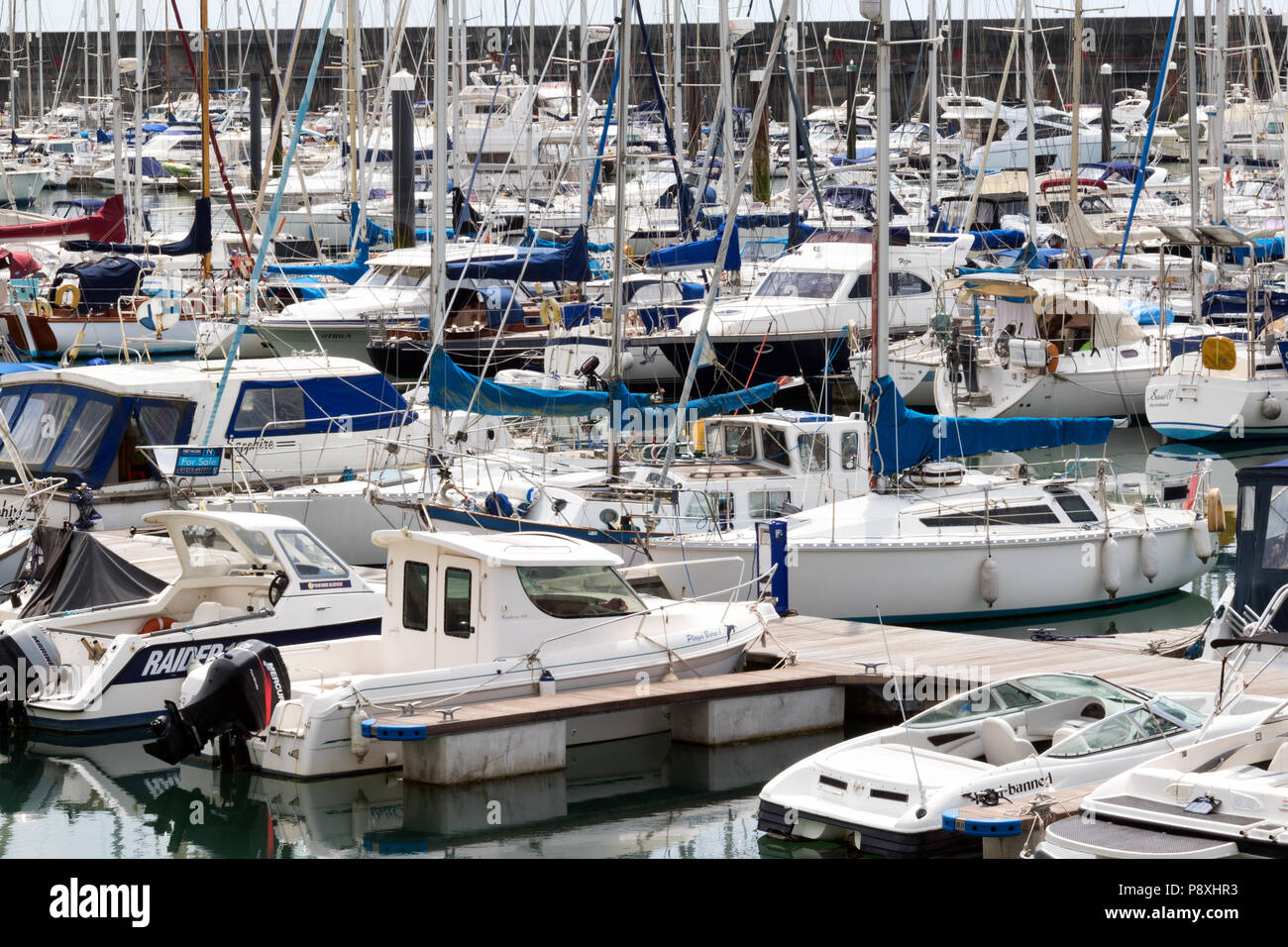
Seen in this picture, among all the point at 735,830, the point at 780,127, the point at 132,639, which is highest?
the point at 780,127

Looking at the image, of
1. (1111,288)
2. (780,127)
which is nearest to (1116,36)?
(780,127)

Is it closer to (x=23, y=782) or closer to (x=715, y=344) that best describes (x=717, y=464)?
(x=23, y=782)

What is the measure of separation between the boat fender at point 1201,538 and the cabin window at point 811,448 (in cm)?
409

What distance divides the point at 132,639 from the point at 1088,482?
1018 cm

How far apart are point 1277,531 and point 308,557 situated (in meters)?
7.69

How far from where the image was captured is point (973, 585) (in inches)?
746

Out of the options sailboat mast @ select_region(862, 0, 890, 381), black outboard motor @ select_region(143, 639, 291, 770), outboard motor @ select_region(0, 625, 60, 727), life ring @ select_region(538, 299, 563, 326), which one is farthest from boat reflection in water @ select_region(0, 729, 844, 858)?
life ring @ select_region(538, 299, 563, 326)

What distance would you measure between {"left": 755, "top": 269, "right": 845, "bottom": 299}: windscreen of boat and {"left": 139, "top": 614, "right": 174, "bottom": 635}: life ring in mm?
17401

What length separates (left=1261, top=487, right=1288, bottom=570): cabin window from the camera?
14281mm

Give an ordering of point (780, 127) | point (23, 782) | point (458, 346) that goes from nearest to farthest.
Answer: point (23, 782)
point (458, 346)
point (780, 127)

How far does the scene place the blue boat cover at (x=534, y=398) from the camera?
825 inches

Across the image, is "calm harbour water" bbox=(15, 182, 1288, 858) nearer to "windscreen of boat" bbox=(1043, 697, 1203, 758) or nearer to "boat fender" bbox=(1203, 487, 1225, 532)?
"windscreen of boat" bbox=(1043, 697, 1203, 758)

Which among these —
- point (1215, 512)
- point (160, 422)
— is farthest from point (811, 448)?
point (160, 422)

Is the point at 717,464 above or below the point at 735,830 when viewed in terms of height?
above
